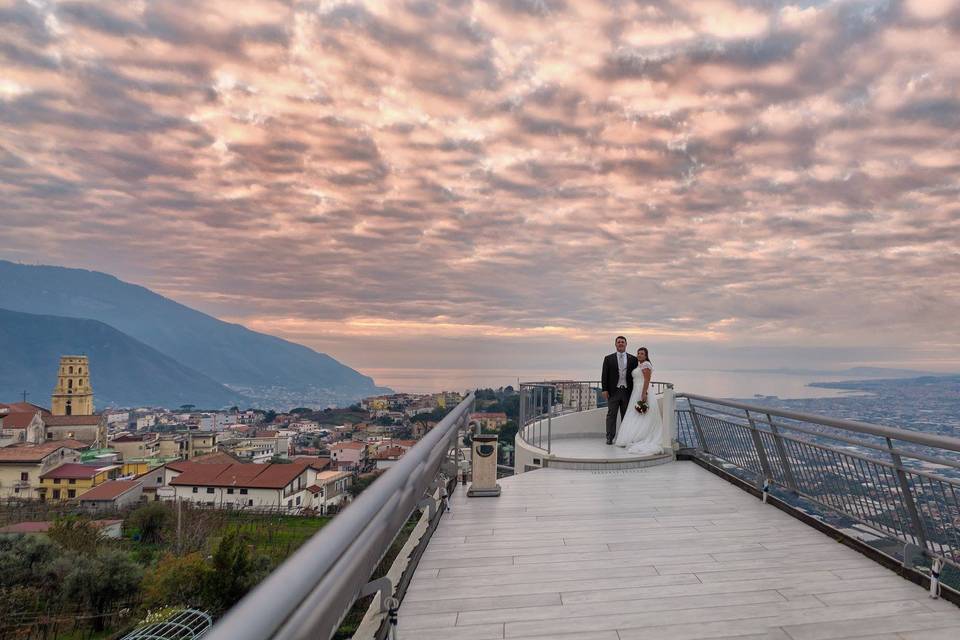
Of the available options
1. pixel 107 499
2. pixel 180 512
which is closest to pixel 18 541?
pixel 180 512

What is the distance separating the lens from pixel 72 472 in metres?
69.9

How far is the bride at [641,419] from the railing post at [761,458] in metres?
3.23

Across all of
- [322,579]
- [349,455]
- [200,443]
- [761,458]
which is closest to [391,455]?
[761,458]

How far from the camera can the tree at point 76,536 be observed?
111ft

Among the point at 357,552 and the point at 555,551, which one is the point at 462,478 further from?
the point at 357,552

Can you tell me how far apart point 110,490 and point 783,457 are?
75.4 m

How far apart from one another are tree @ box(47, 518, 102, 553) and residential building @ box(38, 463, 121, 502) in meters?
37.1

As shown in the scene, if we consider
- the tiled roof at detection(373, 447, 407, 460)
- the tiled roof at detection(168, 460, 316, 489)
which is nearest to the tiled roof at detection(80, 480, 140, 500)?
the tiled roof at detection(168, 460, 316, 489)

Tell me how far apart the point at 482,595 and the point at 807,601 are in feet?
7.59

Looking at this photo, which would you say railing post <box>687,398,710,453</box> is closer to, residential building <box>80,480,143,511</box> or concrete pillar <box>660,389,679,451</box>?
concrete pillar <box>660,389,679,451</box>

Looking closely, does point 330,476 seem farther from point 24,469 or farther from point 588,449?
point 588,449

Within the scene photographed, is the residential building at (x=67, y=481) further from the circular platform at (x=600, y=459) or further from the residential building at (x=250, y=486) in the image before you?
the circular platform at (x=600, y=459)

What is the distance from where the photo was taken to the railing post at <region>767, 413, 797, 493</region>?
21.2 feet

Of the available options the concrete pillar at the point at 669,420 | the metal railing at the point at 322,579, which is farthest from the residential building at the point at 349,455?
the metal railing at the point at 322,579
